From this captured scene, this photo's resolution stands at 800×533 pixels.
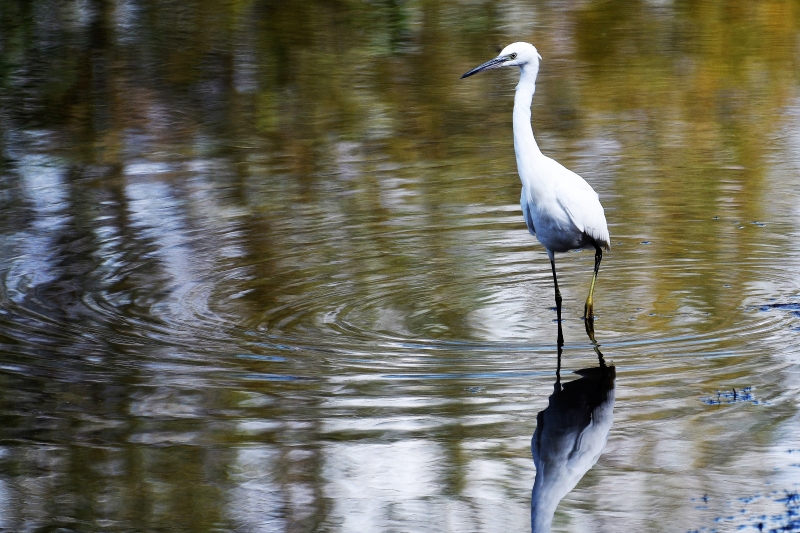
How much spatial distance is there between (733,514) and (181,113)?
1089 cm

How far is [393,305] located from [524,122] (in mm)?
1382

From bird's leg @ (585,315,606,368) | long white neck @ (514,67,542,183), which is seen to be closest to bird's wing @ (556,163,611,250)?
long white neck @ (514,67,542,183)

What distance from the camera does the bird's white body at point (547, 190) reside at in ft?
22.6

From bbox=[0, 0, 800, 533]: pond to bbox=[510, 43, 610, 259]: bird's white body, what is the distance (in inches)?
22.1

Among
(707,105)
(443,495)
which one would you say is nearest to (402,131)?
(707,105)

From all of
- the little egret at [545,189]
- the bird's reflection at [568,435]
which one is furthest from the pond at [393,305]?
the little egret at [545,189]

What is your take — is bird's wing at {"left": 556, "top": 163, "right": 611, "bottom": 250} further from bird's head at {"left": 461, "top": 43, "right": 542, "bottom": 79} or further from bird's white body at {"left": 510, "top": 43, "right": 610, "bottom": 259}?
bird's head at {"left": 461, "top": 43, "right": 542, "bottom": 79}

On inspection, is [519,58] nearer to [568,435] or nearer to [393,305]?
[393,305]

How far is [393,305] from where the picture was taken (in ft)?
23.9

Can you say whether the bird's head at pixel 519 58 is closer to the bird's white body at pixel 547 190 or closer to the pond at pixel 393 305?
the bird's white body at pixel 547 190

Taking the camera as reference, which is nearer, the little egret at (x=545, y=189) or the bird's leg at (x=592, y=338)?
the bird's leg at (x=592, y=338)

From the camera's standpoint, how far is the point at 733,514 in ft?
14.3

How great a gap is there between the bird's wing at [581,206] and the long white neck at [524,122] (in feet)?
0.82

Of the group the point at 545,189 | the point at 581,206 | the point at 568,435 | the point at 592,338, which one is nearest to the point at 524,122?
the point at 545,189
